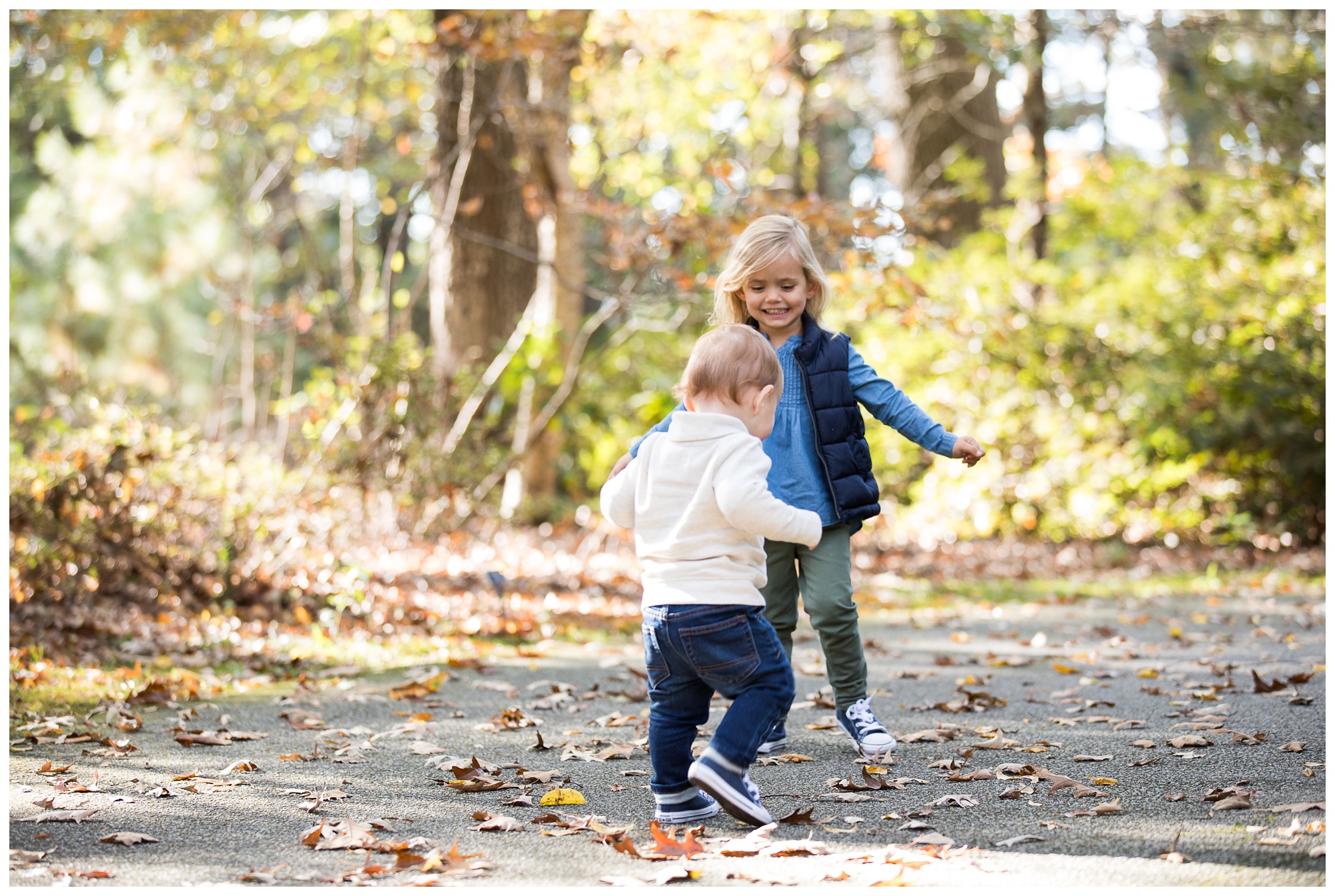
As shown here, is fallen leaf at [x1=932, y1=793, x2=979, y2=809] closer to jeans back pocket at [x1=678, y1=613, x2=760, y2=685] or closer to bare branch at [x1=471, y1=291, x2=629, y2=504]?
jeans back pocket at [x1=678, y1=613, x2=760, y2=685]

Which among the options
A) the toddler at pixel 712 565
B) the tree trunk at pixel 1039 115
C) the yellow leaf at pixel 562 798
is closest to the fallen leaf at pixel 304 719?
the yellow leaf at pixel 562 798

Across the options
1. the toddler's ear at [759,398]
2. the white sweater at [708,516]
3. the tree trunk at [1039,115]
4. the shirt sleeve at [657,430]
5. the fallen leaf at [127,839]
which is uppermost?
the tree trunk at [1039,115]

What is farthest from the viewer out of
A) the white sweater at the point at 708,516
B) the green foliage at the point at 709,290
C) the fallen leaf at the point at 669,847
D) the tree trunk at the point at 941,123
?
the tree trunk at the point at 941,123

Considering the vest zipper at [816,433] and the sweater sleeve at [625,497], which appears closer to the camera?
the sweater sleeve at [625,497]

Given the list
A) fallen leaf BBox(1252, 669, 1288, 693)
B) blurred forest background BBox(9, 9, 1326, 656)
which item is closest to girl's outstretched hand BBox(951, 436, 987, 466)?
fallen leaf BBox(1252, 669, 1288, 693)

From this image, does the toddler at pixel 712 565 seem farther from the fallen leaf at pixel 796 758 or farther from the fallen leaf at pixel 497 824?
the fallen leaf at pixel 796 758

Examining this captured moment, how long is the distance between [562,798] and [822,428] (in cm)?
144

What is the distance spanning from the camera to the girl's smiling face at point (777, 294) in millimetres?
3906

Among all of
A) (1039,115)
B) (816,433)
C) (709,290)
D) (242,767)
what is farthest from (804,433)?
(1039,115)

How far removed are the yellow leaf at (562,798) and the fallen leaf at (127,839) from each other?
40.3 inches

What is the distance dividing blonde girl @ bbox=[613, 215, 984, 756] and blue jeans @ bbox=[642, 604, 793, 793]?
0.73 metres

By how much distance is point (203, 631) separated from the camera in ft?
20.2

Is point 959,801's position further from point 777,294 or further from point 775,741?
point 777,294

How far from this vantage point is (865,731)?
155 inches
